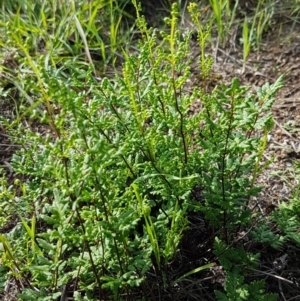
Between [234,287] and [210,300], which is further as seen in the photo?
[210,300]

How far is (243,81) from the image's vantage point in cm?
250

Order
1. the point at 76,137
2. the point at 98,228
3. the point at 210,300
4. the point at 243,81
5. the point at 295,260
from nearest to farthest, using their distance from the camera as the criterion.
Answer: the point at 76,137, the point at 98,228, the point at 210,300, the point at 295,260, the point at 243,81

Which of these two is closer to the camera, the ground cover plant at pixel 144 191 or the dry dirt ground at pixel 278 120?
the ground cover plant at pixel 144 191

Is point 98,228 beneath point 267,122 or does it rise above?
beneath

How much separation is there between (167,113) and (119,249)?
40cm

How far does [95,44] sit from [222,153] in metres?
1.37

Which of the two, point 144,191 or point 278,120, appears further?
point 278,120

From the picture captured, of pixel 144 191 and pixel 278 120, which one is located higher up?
pixel 144 191

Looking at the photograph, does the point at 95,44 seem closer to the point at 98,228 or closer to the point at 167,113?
the point at 167,113

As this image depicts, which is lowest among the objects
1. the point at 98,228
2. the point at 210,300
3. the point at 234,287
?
the point at 210,300

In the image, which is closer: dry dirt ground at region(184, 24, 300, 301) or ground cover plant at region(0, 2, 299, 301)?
ground cover plant at region(0, 2, 299, 301)

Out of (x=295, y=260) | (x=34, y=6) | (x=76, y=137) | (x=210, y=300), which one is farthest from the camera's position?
(x=34, y=6)

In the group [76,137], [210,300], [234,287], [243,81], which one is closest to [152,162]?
[76,137]

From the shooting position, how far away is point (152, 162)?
1.35 metres
